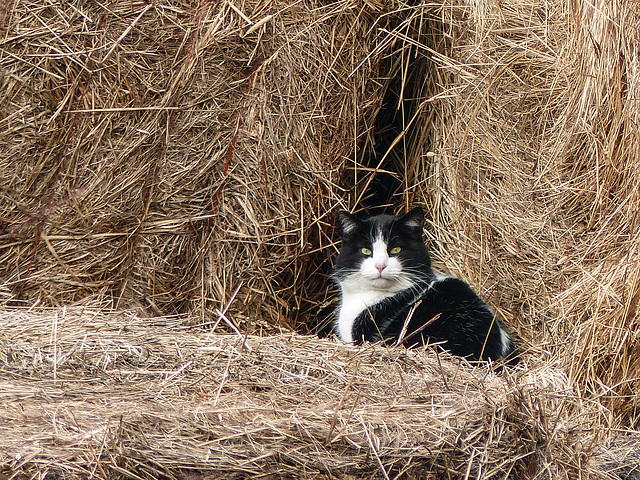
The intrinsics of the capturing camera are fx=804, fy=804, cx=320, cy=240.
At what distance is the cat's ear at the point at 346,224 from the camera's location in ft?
9.87

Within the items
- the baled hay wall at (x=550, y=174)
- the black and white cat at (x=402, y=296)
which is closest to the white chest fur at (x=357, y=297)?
the black and white cat at (x=402, y=296)

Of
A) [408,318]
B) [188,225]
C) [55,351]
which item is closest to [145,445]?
[55,351]

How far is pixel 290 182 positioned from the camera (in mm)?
3037

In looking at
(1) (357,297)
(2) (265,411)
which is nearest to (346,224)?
(1) (357,297)

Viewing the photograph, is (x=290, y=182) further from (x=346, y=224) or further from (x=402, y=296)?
(x=402, y=296)

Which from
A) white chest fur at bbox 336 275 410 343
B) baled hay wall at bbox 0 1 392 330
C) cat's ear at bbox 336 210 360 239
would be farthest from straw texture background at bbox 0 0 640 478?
white chest fur at bbox 336 275 410 343

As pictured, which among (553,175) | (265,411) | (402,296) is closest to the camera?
(265,411)

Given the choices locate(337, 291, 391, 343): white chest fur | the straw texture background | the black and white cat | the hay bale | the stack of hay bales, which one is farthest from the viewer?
locate(337, 291, 391, 343): white chest fur

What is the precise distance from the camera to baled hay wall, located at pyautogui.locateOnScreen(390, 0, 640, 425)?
2.54 meters

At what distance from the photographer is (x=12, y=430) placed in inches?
69.1

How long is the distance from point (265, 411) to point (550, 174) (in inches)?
57.3

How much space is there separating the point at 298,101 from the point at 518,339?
120cm

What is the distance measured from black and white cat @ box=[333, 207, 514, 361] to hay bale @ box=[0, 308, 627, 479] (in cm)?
25

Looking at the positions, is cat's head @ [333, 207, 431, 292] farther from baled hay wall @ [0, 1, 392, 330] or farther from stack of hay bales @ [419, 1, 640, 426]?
stack of hay bales @ [419, 1, 640, 426]
